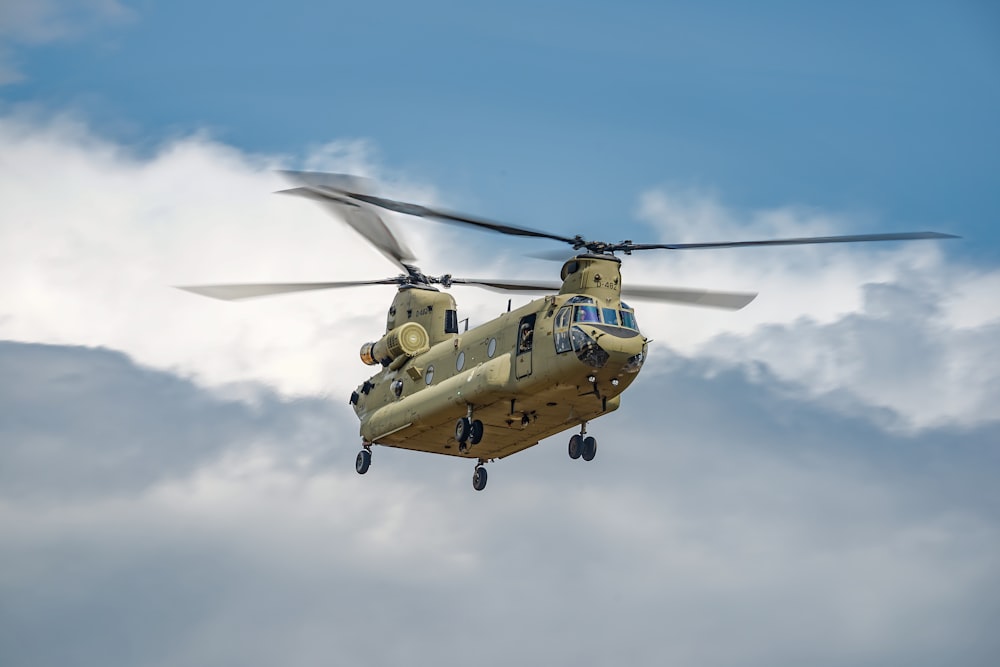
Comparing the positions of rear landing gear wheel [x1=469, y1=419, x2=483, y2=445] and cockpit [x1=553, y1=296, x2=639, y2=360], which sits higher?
cockpit [x1=553, y1=296, x2=639, y2=360]

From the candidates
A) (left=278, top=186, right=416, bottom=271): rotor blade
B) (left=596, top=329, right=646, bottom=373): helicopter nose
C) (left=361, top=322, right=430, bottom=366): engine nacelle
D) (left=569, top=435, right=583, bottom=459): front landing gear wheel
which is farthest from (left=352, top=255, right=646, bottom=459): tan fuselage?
(left=278, top=186, right=416, bottom=271): rotor blade

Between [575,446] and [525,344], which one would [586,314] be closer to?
[525,344]

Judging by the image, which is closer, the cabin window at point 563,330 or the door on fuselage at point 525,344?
the cabin window at point 563,330

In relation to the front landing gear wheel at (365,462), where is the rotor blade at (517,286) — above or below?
above

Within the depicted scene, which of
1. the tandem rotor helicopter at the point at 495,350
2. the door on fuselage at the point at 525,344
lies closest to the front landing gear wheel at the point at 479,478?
the tandem rotor helicopter at the point at 495,350

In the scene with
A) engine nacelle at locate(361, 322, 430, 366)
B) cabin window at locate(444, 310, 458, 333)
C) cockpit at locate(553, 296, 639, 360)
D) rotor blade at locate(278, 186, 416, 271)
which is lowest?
cockpit at locate(553, 296, 639, 360)

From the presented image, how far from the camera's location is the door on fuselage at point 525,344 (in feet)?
152

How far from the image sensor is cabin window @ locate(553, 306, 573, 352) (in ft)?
147

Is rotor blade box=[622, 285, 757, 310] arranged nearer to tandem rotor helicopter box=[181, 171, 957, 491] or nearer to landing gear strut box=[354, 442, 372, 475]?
tandem rotor helicopter box=[181, 171, 957, 491]

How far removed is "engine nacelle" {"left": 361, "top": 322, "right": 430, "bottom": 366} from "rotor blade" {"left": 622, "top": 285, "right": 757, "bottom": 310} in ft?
25.5

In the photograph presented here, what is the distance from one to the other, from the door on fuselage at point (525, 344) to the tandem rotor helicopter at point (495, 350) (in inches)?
1.7

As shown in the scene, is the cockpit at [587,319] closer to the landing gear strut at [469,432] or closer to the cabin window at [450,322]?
the landing gear strut at [469,432]

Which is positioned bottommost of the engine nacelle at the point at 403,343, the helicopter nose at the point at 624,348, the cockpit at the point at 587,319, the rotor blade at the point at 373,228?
the helicopter nose at the point at 624,348

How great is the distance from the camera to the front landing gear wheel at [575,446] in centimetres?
4832
